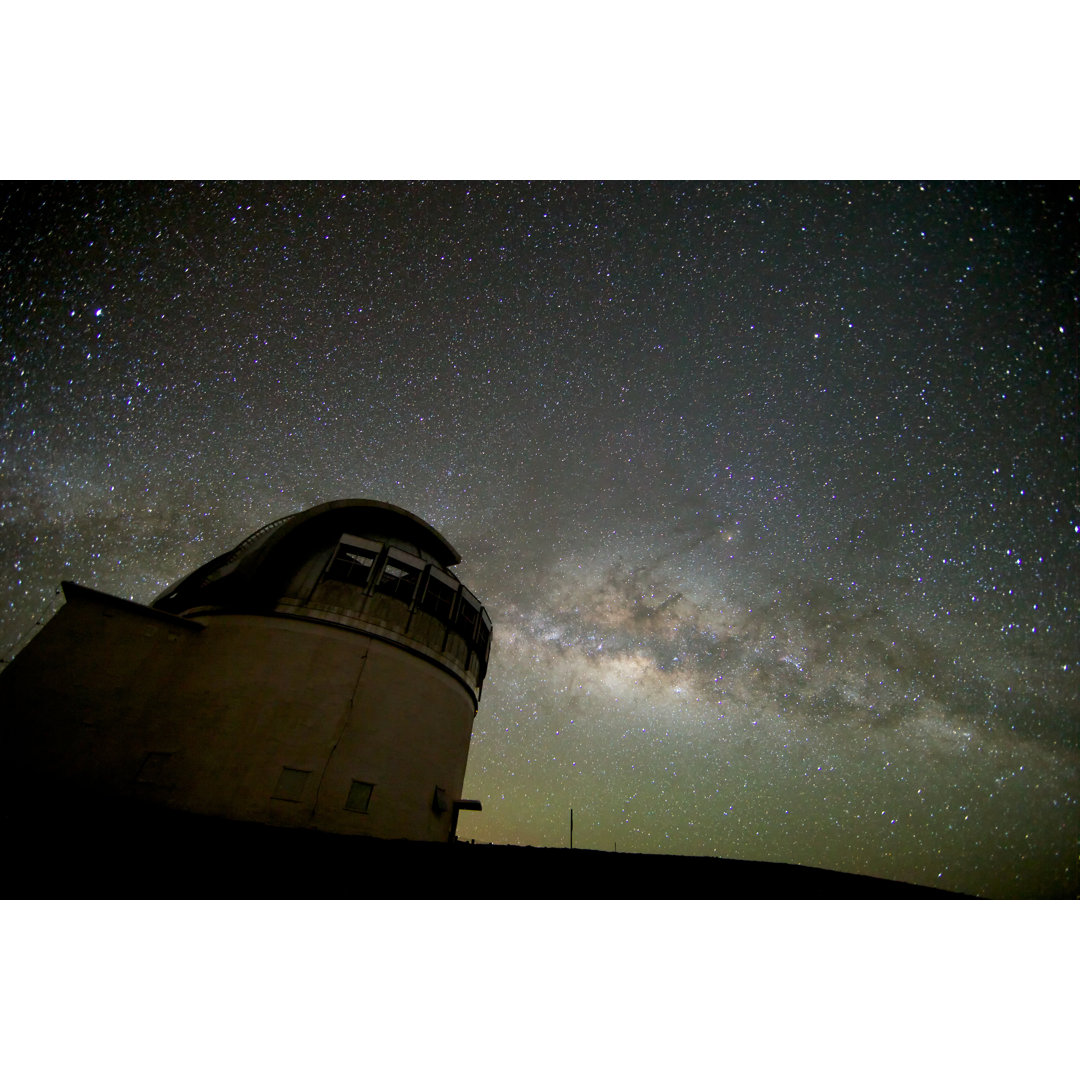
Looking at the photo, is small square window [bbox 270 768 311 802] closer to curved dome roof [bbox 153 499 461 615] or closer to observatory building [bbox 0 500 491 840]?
observatory building [bbox 0 500 491 840]

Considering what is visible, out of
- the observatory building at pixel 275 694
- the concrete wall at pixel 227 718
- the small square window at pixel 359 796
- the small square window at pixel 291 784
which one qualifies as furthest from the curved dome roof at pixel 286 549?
the small square window at pixel 359 796

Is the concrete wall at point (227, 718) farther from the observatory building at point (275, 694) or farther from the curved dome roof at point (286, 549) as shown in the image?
the curved dome roof at point (286, 549)

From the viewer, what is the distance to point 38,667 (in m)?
9.76

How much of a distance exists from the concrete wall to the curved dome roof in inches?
30.6

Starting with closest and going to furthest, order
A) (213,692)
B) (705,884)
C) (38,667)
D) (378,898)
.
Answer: (378,898)
(705,884)
(38,667)
(213,692)

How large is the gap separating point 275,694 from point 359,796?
3152mm

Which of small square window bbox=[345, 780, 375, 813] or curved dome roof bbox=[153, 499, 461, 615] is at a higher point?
→ curved dome roof bbox=[153, 499, 461, 615]

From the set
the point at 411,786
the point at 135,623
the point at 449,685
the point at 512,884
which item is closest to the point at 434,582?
the point at 449,685

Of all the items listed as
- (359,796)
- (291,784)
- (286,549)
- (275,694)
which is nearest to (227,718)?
(275,694)

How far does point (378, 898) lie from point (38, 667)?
33.2 feet

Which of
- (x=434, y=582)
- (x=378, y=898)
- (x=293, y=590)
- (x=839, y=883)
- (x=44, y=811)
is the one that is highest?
(x=434, y=582)

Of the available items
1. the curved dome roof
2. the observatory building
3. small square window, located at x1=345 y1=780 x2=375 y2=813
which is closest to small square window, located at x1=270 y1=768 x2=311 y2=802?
the observatory building

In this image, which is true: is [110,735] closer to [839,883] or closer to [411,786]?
[411,786]

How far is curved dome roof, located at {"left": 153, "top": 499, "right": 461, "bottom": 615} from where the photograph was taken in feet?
39.3
